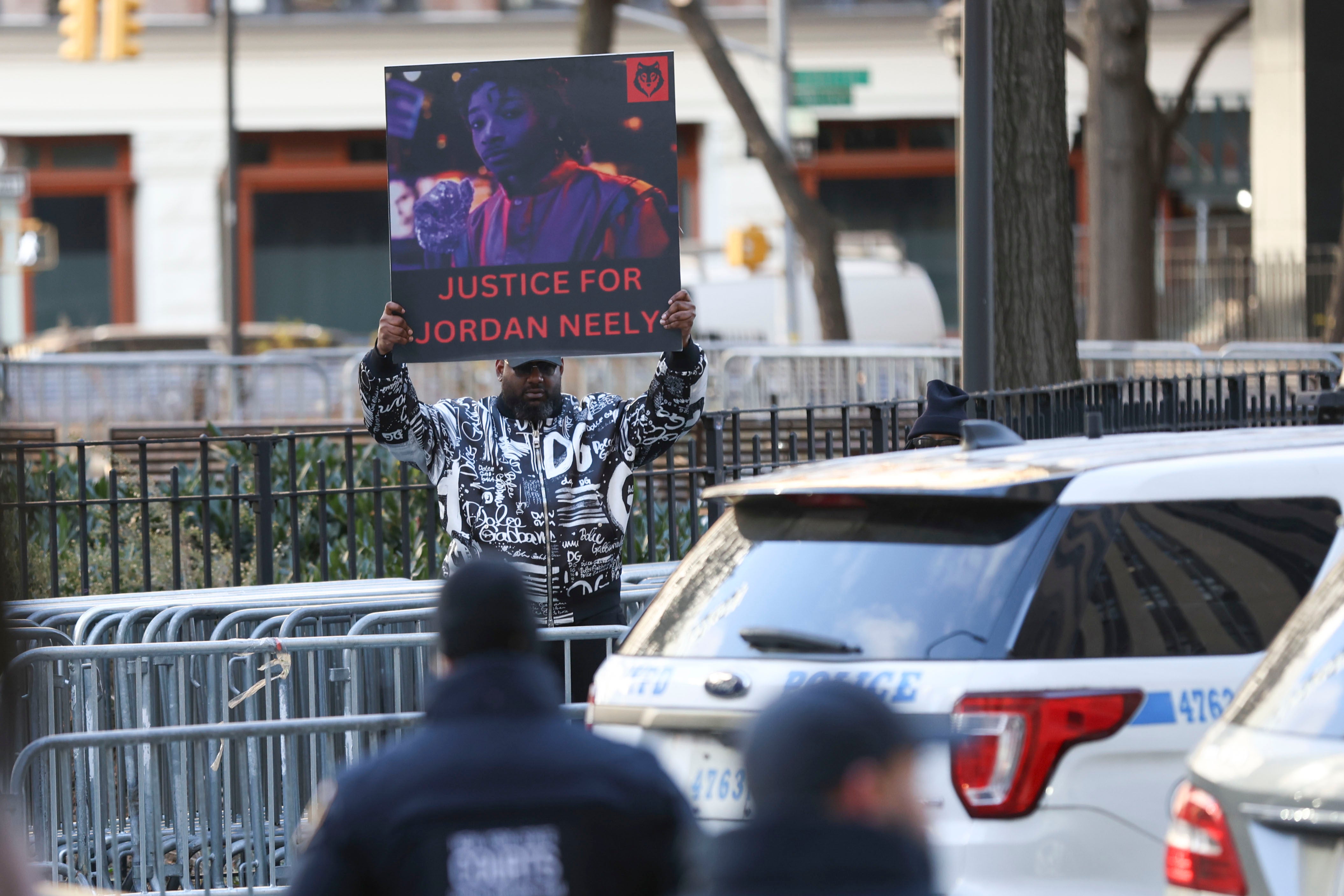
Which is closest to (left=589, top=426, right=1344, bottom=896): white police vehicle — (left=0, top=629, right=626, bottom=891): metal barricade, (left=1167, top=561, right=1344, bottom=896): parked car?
(left=1167, top=561, right=1344, bottom=896): parked car

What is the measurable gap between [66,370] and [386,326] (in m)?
15.5

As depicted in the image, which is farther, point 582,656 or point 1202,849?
point 582,656

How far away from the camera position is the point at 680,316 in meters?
5.89

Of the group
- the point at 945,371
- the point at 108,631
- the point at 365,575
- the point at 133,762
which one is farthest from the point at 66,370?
the point at 133,762

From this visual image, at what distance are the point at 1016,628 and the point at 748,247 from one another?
74.7 ft

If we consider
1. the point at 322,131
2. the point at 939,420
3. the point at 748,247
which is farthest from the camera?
the point at 322,131

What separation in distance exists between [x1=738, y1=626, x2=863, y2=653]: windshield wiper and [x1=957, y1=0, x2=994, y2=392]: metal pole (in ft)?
17.3

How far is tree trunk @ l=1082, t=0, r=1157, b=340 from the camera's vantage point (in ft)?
61.3

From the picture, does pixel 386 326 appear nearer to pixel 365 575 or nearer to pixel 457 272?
pixel 457 272

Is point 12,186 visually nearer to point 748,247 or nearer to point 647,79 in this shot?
point 748,247

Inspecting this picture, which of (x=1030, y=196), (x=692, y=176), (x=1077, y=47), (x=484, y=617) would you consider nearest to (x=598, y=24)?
(x=1030, y=196)

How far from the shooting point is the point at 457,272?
595 cm

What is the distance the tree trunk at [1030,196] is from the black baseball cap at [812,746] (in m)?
7.76

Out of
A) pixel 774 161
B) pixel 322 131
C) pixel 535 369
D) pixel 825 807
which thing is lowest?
pixel 825 807
